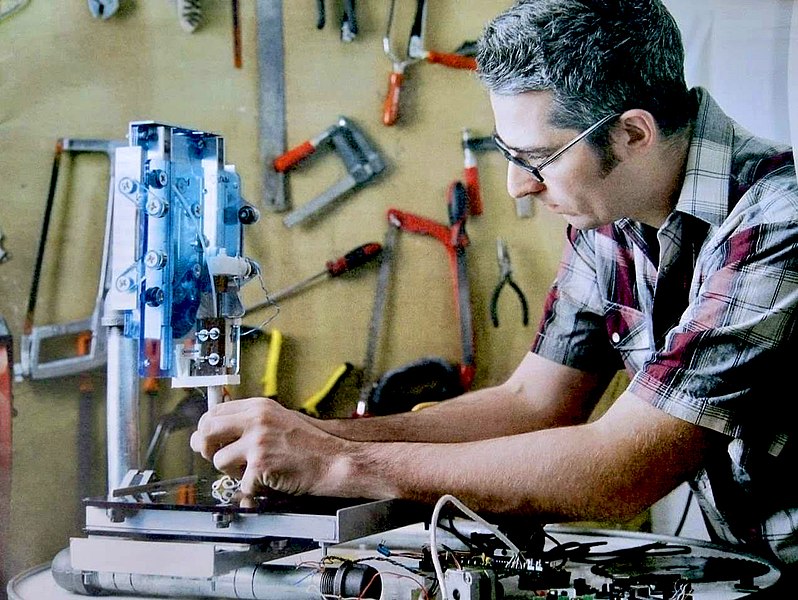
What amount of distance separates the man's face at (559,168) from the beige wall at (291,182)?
28 centimetres

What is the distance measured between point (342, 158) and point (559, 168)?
48 centimetres

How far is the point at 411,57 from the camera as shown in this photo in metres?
1.68

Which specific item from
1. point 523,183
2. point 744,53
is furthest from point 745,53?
point 523,183

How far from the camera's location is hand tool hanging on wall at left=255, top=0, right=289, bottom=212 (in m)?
1.69

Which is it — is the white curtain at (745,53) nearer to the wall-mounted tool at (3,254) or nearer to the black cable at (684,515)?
the black cable at (684,515)

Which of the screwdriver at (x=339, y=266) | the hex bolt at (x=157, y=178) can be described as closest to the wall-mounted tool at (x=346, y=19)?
the screwdriver at (x=339, y=266)

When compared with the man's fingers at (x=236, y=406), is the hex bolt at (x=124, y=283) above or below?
above

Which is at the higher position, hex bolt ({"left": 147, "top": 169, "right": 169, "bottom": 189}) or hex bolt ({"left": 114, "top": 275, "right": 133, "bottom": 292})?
hex bolt ({"left": 147, "top": 169, "right": 169, "bottom": 189})

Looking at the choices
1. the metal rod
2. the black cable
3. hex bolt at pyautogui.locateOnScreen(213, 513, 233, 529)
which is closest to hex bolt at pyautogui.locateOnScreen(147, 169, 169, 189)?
the metal rod

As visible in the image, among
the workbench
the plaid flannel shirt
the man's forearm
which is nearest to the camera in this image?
the workbench

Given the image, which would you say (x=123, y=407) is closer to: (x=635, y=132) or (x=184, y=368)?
(x=184, y=368)

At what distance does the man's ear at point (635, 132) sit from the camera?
132cm

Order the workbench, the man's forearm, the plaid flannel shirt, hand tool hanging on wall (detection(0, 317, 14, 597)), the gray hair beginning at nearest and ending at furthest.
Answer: the workbench → the plaid flannel shirt → the gray hair → the man's forearm → hand tool hanging on wall (detection(0, 317, 14, 597))

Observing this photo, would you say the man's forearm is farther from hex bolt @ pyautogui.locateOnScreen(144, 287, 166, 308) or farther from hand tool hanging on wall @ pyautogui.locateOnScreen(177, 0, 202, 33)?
hand tool hanging on wall @ pyautogui.locateOnScreen(177, 0, 202, 33)
